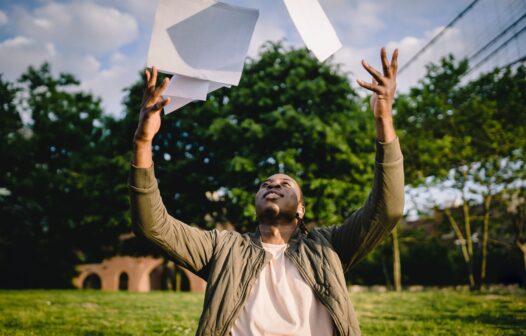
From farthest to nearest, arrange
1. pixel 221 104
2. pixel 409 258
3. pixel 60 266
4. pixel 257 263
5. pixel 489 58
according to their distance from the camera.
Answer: pixel 409 258
pixel 60 266
pixel 489 58
pixel 221 104
pixel 257 263

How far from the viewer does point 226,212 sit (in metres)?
17.2

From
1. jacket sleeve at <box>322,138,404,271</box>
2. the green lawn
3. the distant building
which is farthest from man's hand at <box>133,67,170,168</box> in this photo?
the distant building

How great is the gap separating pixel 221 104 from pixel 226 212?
4.60 metres

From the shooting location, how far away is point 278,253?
2.53 meters

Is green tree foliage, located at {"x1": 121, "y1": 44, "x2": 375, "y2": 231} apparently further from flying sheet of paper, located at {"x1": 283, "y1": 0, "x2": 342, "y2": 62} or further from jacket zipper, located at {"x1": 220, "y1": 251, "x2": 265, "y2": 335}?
flying sheet of paper, located at {"x1": 283, "y1": 0, "x2": 342, "y2": 62}

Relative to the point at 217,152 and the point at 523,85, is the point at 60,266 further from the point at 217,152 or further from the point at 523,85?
the point at 523,85

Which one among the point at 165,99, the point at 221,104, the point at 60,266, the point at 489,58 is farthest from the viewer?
the point at 60,266

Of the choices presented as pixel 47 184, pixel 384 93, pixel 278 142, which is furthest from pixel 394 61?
pixel 47 184

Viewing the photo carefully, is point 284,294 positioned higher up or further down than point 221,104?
further down

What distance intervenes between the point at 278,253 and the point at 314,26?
136 cm

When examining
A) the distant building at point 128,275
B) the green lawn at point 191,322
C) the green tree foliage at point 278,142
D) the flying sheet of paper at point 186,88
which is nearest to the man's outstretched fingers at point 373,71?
the flying sheet of paper at point 186,88

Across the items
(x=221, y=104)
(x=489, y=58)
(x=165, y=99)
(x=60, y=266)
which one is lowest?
(x=60, y=266)

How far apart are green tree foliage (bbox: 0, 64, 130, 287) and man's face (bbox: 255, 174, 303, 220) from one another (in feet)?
67.0

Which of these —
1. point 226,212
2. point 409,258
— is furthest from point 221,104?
point 409,258
